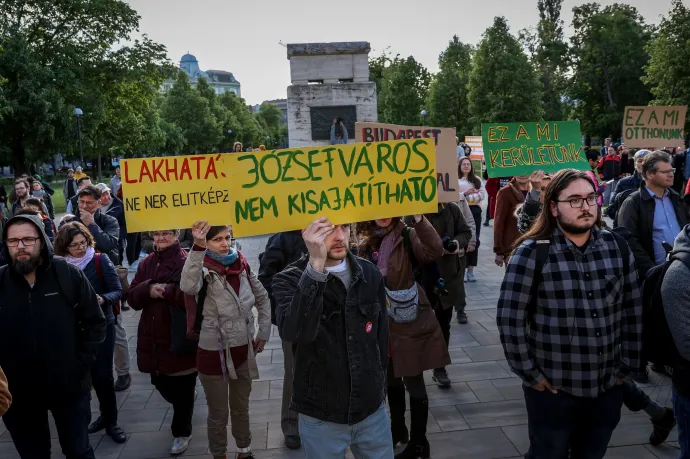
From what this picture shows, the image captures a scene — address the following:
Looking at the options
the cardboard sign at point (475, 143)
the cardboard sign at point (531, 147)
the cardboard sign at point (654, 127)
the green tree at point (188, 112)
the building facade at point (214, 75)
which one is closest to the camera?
the cardboard sign at point (531, 147)

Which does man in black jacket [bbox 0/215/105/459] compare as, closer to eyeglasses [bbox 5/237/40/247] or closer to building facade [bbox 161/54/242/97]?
eyeglasses [bbox 5/237/40/247]

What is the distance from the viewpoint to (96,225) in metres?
6.19

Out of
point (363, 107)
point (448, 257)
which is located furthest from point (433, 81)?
point (448, 257)

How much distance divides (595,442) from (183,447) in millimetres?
2986

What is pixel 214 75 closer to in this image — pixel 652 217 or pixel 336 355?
pixel 652 217

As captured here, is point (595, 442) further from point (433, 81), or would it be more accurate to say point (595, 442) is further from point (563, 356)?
point (433, 81)

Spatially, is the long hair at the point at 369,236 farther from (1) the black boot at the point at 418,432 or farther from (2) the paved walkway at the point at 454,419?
(2) the paved walkway at the point at 454,419

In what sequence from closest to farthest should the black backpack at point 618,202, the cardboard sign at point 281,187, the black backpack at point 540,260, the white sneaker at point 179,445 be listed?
1. the black backpack at point 540,260
2. the cardboard sign at point 281,187
3. the white sneaker at point 179,445
4. the black backpack at point 618,202

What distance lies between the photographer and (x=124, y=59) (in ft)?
103

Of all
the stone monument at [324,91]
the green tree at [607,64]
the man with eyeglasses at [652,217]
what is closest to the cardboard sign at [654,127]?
the man with eyeglasses at [652,217]

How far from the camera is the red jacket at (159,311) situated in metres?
4.37

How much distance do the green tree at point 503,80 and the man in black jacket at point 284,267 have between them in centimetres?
3985

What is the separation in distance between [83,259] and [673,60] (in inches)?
1183

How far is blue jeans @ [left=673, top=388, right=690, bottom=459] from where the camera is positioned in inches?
120
